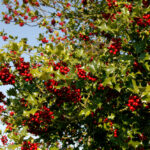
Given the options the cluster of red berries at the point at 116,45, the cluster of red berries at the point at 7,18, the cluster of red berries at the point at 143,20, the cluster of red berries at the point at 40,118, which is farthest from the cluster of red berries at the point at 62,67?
the cluster of red berries at the point at 7,18

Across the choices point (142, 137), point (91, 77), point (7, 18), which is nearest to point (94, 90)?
point (91, 77)

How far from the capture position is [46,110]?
3.15 metres

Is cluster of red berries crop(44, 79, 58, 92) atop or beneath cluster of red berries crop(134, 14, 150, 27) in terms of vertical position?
beneath

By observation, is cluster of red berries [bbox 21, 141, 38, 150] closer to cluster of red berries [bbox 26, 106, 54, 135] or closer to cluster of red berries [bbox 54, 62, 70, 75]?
cluster of red berries [bbox 26, 106, 54, 135]

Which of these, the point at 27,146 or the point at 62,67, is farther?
the point at 27,146

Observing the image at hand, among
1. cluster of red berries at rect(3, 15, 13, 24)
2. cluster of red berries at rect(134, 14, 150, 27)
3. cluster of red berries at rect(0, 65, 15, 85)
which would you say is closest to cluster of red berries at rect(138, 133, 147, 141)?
cluster of red berries at rect(134, 14, 150, 27)

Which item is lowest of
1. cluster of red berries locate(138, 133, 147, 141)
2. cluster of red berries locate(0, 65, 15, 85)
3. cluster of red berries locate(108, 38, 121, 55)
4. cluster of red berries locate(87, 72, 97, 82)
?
cluster of red berries locate(138, 133, 147, 141)

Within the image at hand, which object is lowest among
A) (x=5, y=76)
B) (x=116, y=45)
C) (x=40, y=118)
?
(x=40, y=118)

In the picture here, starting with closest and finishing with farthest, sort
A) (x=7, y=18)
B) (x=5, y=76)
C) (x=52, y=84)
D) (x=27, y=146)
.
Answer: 1. (x=52, y=84)
2. (x=5, y=76)
3. (x=27, y=146)
4. (x=7, y=18)

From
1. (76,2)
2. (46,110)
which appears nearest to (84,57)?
(46,110)

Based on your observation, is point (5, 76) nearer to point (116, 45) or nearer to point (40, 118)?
point (40, 118)

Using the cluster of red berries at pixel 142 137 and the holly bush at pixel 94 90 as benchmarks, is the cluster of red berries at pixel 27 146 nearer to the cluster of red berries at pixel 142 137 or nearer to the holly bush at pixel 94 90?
the holly bush at pixel 94 90

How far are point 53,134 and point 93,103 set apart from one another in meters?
1.70

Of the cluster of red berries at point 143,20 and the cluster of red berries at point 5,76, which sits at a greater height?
the cluster of red berries at point 143,20
